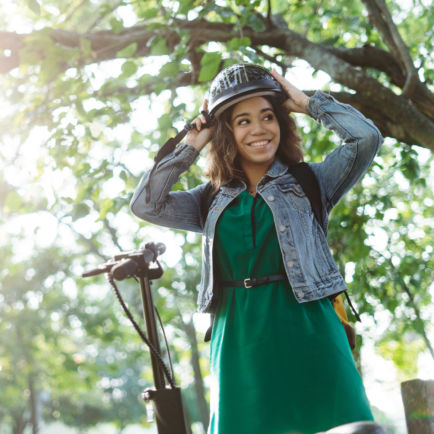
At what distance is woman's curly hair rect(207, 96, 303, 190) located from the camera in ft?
8.99

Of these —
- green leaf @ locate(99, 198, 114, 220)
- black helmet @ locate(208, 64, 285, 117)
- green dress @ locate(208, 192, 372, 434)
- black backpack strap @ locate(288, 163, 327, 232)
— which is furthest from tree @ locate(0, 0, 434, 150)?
green dress @ locate(208, 192, 372, 434)

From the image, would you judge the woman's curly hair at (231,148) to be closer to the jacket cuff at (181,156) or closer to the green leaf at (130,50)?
the jacket cuff at (181,156)

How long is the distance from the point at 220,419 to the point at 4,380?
19649 mm

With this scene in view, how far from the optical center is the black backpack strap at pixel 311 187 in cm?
253

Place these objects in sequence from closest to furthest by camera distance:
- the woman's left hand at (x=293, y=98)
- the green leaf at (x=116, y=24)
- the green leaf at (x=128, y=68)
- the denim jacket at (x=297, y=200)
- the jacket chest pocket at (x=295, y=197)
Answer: the denim jacket at (x=297, y=200)
the jacket chest pocket at (x=295, y=197)
the woman's left hand at (x=293, y=98)
the green leaf at (x=128, y=68)
the green leaf at (x=116, y=24)

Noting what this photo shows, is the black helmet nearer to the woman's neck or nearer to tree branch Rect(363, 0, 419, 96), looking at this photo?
the woman's neck

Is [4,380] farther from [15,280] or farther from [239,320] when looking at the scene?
[239,320]

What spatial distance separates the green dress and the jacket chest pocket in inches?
4.2

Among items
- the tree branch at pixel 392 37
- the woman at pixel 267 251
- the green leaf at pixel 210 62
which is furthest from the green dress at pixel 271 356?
the tree branch at pixel 392 37

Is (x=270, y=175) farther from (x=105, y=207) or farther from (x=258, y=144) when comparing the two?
(x=105, y=207)

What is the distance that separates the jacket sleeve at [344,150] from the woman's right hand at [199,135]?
1.81ft

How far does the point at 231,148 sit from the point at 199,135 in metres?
0.21

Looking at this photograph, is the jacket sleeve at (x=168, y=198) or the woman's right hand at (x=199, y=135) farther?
the woman's right hand at (x=199, y=135)

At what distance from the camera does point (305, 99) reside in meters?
2.71
